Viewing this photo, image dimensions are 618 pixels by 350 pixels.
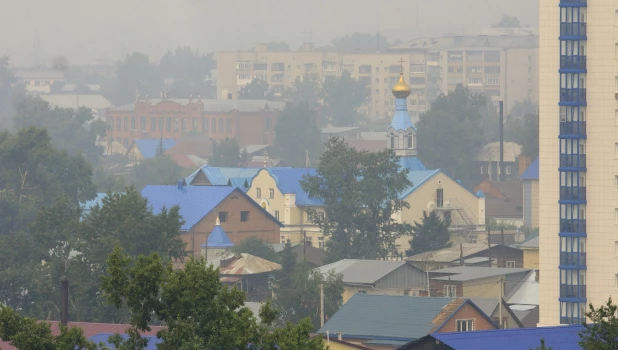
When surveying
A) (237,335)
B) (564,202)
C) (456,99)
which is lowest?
(237,335)

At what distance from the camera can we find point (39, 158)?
251ft

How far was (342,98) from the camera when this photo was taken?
174 meters

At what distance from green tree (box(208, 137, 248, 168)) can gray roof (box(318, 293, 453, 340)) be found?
250ft

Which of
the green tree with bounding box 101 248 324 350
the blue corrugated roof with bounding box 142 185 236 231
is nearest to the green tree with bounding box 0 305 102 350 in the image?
the green tree with bounding box 101 248 324 350

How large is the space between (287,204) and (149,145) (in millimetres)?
55556

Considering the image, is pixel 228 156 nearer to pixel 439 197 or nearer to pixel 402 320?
pixel 439 197

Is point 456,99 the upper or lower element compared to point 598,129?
upper

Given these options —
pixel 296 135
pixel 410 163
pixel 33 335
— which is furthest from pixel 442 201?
pixel 296 135

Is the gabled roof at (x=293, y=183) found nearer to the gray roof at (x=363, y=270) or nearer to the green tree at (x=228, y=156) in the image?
the gray roof at (x=363, y=270)

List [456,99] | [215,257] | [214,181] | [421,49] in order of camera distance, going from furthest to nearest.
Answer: [421,49], [456,99], [214,181], [215,257]

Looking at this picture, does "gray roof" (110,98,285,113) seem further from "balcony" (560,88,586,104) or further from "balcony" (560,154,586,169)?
"balcony" (560,88,586,104)

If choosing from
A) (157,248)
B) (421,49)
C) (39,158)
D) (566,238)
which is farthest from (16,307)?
(421,49)

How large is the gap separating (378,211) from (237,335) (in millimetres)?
51724

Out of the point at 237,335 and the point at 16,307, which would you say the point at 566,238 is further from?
the point at 237,335
